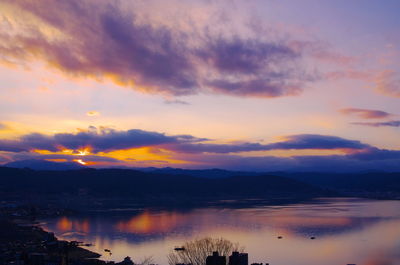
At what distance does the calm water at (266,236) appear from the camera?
21.9 m

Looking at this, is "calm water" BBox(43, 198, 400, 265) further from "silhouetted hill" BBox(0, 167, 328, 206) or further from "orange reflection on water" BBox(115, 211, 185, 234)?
"silhouetted hill" BBox(0, 167, 328, 206)

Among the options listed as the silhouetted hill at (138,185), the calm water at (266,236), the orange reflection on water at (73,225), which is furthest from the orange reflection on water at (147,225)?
the silhouetted hill at (138,185)

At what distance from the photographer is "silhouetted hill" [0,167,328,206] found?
264 ft

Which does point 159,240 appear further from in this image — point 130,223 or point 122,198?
point 122,198

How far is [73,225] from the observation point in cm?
3741

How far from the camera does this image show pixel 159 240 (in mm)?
26844

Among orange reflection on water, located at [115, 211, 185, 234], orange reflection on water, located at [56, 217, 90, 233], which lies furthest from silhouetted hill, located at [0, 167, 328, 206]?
orange reflection on water, located at [115, 211, 185, 234]

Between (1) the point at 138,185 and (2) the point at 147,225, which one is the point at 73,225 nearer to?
(2) the point at 147,225

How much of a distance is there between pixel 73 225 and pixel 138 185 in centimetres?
5207

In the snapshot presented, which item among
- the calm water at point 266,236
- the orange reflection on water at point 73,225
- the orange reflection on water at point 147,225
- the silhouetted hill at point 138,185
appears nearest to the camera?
the calm water at point 266,236

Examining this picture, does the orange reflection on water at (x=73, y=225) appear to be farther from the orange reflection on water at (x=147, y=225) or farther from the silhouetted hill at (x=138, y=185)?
the silhouetted hill at (x=138, y=185)

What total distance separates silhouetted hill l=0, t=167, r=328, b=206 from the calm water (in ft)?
130

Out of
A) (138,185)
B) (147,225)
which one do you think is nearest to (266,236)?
(147,225)

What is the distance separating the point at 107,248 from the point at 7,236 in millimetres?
7088
